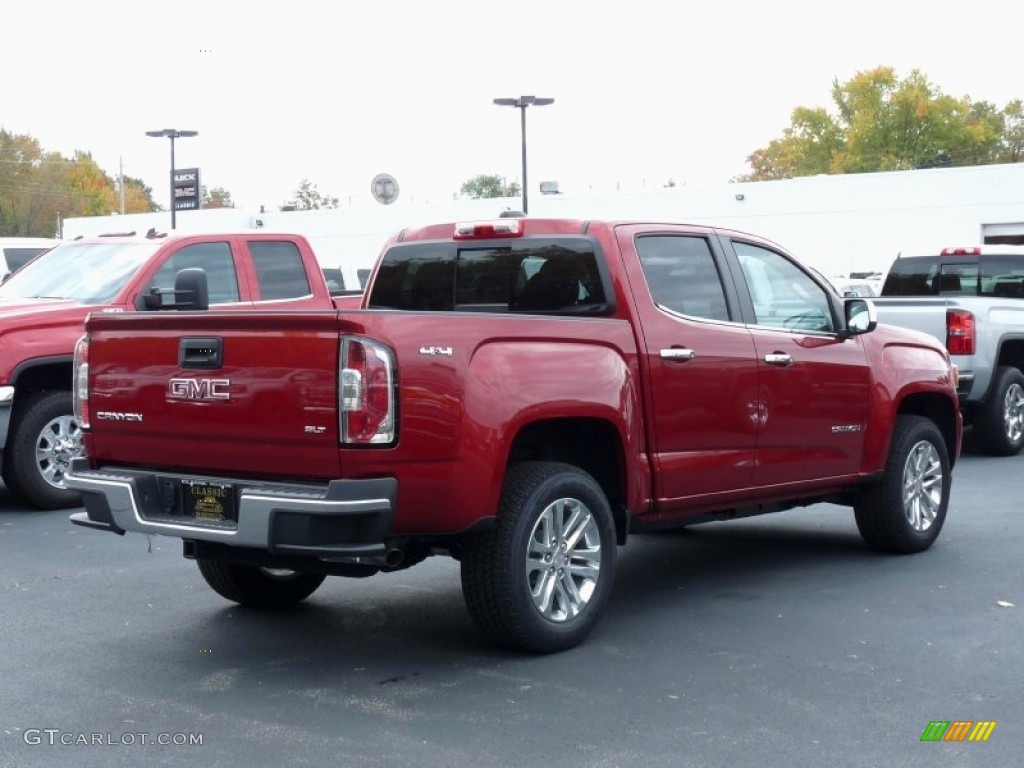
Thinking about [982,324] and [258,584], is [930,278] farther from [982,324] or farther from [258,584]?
[258,584]

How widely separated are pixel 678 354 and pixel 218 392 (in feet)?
7.62

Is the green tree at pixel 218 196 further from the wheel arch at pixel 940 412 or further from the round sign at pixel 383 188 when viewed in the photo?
the wheel arch at pixel 940 412

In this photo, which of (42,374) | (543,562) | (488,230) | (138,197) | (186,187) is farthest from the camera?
(138,197)

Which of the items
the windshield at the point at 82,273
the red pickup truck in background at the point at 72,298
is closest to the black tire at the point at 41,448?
the red pickup truck in background at the point at 72,298

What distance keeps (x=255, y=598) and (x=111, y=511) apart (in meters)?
1.31

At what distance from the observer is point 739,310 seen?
7672mm

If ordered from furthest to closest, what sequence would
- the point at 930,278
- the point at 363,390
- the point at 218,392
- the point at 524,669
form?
the point at 930,278 → the point at 524,669 → the point at 218,392 → the point at 363,390

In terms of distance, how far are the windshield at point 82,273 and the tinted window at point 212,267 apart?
193mm

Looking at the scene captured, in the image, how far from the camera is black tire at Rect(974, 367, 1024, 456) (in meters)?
13.9

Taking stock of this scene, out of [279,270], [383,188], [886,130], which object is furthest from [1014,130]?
[279,270]

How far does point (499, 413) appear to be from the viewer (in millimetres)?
5988

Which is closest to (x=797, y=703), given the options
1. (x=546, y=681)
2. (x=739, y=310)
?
(x=546, y=681)

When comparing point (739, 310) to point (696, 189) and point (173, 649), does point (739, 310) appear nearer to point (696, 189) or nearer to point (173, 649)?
point (173, 649)

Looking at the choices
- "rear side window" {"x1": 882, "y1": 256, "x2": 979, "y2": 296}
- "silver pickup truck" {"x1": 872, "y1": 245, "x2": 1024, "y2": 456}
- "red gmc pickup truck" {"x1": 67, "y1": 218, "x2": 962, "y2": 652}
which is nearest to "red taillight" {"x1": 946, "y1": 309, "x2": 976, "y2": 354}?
"silver pickup truck" {"x1": 872, "y1": 245, "x2": 1024, "y2": 456}
